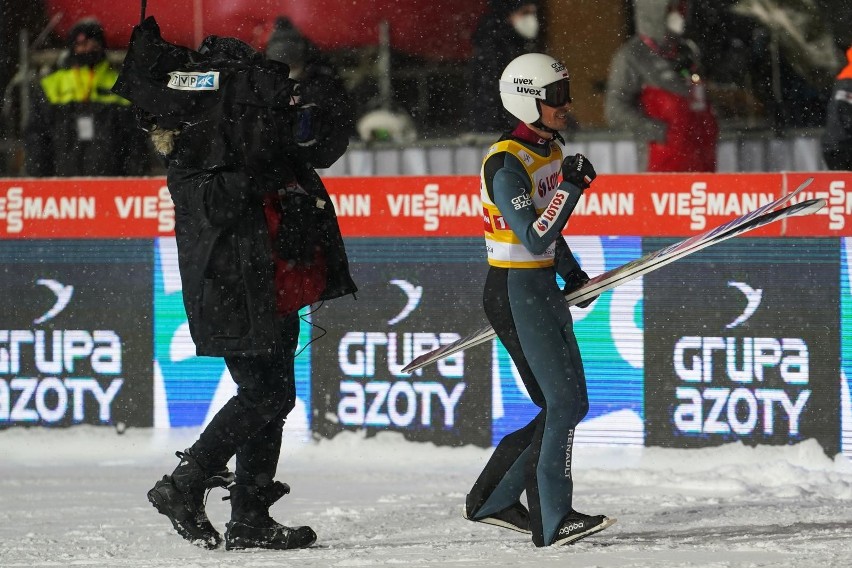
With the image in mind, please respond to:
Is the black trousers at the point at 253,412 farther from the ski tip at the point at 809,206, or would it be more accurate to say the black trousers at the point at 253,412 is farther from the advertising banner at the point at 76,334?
the advertising banner at the point at 76,334

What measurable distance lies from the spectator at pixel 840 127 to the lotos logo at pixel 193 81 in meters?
3.57

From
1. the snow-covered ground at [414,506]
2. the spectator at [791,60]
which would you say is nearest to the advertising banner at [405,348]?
the snow-covered ground at [414,506]

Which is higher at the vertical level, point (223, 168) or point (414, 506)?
point (223, 168)

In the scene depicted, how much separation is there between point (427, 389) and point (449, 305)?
0.42 m

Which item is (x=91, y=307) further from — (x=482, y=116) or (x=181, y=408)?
(x=482, y=116)

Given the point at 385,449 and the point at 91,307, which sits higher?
the point at 91,307

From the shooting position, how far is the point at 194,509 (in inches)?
225

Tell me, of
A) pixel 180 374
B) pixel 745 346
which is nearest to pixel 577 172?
pixel 745 346

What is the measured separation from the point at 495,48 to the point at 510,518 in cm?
365

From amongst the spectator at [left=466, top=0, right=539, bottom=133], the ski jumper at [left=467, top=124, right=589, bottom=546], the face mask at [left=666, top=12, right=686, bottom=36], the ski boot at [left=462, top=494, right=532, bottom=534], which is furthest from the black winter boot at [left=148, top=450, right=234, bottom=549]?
the face mask at [left=666, top=12, right=686, bottom=36]

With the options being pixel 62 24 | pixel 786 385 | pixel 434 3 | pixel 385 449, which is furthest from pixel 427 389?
pixel 62 24

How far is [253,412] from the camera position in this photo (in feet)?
18.4

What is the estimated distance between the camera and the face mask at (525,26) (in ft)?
28.8

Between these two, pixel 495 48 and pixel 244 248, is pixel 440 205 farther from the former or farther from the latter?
pixel 244 248
